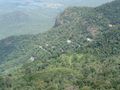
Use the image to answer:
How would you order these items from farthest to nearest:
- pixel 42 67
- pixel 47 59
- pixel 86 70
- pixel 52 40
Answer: pixel 52 40
pixel 47 59
pixel 42 67
pixel 86 70

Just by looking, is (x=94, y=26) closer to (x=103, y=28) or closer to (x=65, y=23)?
(x=103, y=28)

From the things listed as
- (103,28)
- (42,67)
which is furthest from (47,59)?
(103,28)

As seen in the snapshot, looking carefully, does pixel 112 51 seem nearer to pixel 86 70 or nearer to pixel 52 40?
pixel 86 70

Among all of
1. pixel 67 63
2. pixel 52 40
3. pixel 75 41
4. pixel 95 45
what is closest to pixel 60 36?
pixel 52 40

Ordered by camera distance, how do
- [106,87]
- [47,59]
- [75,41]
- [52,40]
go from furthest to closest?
1. [52,40]
2. [75,41]
3. [47,59]
4. [106,87]

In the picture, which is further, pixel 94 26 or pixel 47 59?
pixel 94 26

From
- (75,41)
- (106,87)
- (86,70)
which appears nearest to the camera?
(106,87)
